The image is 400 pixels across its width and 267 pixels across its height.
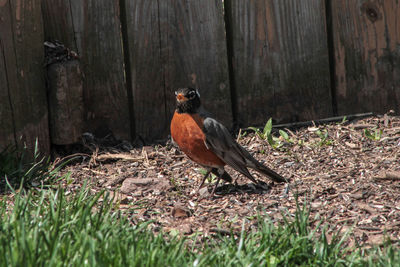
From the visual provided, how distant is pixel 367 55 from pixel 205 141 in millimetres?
2065

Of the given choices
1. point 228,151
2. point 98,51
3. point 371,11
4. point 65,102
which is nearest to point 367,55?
point 371,11

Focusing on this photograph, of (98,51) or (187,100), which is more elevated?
(98,51)

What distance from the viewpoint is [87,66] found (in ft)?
18.8

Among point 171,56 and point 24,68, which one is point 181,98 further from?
point 24,68

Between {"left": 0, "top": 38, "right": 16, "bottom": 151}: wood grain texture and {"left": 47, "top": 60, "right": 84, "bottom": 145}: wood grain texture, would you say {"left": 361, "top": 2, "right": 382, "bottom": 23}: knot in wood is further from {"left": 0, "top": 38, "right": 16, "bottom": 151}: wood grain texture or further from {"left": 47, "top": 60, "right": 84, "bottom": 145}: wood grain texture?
{"left": 0, "top": 38, "right": 16, "bottom": 151}: wood grain texture

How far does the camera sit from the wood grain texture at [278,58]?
596 cm

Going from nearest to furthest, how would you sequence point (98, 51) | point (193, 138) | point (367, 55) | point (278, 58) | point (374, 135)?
point (193, 138), point (98, 51), point (374, 135), point (278, 58), point (367, 55)

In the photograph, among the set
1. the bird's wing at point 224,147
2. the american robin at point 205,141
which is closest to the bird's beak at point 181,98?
the american robin at point 205,141

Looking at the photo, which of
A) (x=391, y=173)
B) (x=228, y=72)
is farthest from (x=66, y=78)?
(x=391, y=173)

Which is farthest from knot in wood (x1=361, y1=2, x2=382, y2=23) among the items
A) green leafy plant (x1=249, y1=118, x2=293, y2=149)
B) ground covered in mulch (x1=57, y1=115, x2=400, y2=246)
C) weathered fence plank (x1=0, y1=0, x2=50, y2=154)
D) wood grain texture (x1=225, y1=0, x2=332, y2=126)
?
weathered fence plank (x1=0, y1=0, x2=50, y2=154)

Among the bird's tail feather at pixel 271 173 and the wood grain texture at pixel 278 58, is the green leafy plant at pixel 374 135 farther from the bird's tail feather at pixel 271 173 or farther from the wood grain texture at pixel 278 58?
the bird's tail feather at pixel 271 173

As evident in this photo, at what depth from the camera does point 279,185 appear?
5.15 m

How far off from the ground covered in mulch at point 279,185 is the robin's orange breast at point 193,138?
0.77ft

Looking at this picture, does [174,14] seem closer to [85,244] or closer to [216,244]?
[216,244]
